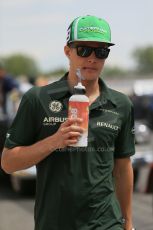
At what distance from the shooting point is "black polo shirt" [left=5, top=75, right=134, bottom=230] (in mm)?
3045

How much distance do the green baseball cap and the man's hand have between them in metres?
0.48

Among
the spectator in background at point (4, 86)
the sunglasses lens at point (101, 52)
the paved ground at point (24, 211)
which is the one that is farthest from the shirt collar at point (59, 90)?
the spectator in background at point (4, 86)

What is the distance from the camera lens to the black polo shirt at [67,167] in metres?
3.04

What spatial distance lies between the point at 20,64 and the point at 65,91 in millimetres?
160219

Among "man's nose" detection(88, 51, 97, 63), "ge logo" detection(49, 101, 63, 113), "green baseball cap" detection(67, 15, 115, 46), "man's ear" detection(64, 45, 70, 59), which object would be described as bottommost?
"ge logo" detection(49, 101, 63, 113)

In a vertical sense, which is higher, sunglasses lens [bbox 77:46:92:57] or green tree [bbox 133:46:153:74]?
green tree [bbox 133:46:153:74]

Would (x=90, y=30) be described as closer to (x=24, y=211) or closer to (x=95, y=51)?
(x=95, y=51)

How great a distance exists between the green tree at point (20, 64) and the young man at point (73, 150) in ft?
489

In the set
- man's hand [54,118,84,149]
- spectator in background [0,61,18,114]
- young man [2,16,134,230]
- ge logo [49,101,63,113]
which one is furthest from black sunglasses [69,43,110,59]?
spectator in background [0,61,18,114]

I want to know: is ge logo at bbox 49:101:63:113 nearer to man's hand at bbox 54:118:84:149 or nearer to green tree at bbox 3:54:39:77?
man's hand at bbox 54:118:84:149

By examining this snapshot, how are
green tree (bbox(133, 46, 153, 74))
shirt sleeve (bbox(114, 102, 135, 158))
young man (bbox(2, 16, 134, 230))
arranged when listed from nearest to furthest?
young man (bbox(2, 16, 134, 230)) < shirt sleeve (bbox(114, 102, 135, 158)) < green tree (bbox(133, 46, 153, 74))

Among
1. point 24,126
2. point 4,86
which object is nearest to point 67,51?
point 24,126

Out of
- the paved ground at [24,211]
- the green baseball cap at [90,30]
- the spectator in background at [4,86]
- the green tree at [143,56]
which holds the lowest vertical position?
the paved ground at [24,211]

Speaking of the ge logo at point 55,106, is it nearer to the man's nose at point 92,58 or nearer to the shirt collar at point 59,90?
→ the shirt collar at point 59,90
